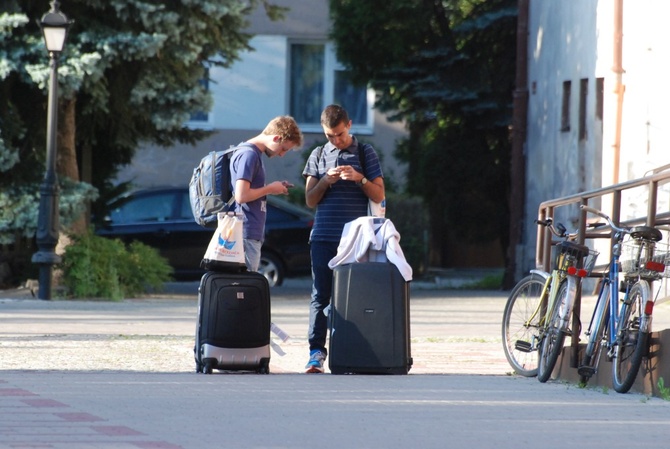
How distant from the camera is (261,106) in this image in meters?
29.0

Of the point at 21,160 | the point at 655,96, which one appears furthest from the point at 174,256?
the point at 655,96

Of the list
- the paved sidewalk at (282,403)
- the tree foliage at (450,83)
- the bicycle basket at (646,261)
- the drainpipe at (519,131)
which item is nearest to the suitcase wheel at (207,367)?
the paved sidewalk at (282,403)

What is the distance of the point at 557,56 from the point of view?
72.7 feet

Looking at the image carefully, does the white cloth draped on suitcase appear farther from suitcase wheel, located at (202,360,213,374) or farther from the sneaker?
suitcase wheel, located at (202,360,213,374)

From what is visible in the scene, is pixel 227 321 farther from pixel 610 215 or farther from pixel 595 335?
pixel 610 215

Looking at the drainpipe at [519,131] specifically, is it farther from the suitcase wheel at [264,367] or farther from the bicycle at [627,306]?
the bicycle at [627,306]

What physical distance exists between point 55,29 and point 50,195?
1.93 m

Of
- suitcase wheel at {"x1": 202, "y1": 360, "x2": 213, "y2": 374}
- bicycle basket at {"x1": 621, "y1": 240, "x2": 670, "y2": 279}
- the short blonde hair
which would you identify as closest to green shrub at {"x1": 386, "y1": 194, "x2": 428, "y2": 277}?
the short blonde hair

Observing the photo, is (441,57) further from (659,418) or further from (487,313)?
(659,418)

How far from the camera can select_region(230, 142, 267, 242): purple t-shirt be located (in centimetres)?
934

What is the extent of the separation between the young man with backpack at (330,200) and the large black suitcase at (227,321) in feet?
1.81

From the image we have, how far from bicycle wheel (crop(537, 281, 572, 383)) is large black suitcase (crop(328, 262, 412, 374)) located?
0.88m

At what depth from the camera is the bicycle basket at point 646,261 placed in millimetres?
8156

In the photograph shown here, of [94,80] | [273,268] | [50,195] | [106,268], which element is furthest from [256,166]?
[273,268]
